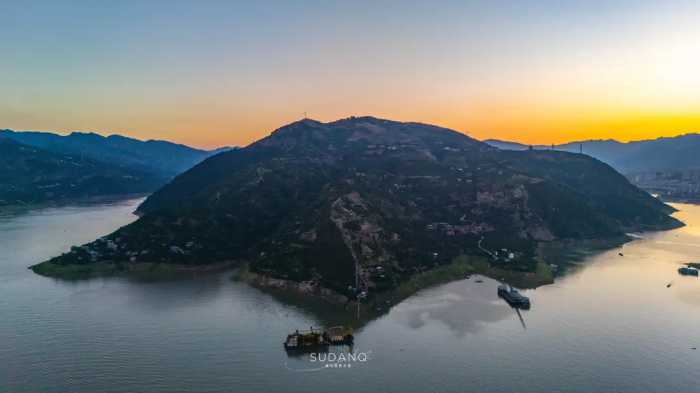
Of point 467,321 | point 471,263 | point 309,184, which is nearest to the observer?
point 467,321

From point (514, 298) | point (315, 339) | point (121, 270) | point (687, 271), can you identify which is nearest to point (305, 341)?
point (315, 339)

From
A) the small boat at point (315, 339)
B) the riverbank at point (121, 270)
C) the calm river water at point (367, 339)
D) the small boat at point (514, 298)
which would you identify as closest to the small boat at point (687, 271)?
the calm river water at point (367, 339)

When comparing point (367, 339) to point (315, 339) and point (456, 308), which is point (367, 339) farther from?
point (456, 308)

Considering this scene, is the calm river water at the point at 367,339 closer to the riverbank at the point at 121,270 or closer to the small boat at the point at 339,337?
the small boat at the point at 339,337

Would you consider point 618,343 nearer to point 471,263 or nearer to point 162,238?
point 471,263

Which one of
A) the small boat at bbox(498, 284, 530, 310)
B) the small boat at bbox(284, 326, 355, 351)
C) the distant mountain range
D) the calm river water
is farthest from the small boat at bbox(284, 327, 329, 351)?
the small boat at bbox(498, 284, 530, 310)

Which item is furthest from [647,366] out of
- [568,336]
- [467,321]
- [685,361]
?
[467,321]

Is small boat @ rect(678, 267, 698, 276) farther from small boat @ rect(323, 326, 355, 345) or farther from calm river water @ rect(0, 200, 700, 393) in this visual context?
small boat @ rect(323, 326, 355, 345)
